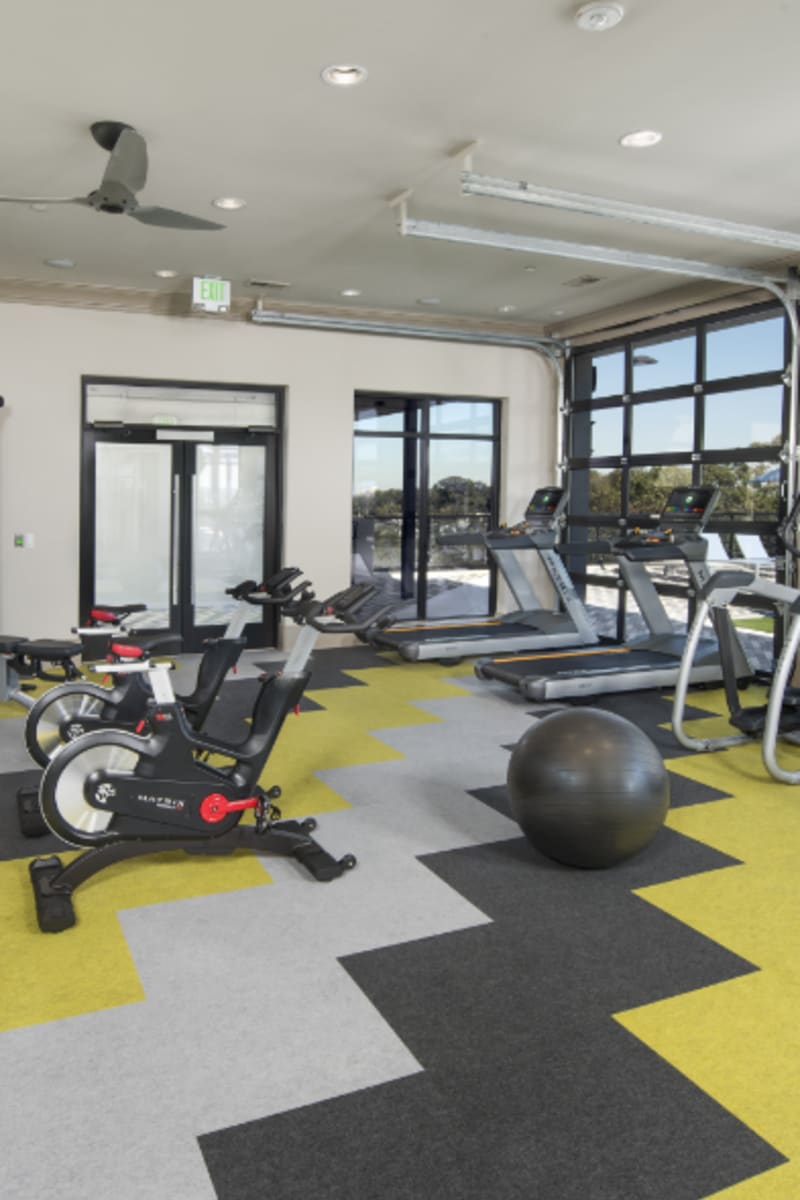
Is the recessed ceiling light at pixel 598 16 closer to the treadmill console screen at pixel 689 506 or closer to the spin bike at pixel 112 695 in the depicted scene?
the spin bike at pixel 112 695

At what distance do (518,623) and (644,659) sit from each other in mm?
1545

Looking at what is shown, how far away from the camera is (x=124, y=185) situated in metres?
3.89

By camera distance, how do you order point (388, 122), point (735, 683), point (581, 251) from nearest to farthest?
point (388, 122) → point (735, 683) → point (581, 251)

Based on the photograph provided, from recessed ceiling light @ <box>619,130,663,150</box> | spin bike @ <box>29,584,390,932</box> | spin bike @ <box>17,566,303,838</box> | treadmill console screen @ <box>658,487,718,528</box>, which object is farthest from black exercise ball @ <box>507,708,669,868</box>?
treadmill console screen @ <box>658,487,718,528</box>

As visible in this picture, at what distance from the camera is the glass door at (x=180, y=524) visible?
7.62 metres

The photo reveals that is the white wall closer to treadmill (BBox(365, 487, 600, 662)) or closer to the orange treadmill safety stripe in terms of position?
treadmill (BBox(365, 487, 600, 662))

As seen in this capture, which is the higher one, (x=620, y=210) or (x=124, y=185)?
(x=620, y=210)

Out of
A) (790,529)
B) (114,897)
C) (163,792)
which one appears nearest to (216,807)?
(163,792)

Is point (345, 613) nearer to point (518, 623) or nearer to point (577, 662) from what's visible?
point (577, 662)

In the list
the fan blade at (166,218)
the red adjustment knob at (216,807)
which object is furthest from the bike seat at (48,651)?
the fan blade at (166,218)

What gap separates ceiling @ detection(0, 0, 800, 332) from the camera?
334 cm

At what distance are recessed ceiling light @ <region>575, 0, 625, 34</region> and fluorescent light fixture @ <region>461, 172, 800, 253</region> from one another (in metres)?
1.23

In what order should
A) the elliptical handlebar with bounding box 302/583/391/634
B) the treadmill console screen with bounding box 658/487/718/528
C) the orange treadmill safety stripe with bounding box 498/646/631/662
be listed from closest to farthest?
1. the elliptical handlebar with bounding box 302/583/391/634
2. the treadmill console screen with bounding box 658/487/718/528
3. the orange treadmill safety stripe with bounding box 498/646/631/662

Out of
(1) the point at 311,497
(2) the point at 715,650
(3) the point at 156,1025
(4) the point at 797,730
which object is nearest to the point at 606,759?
(3) the point at 156,1025
